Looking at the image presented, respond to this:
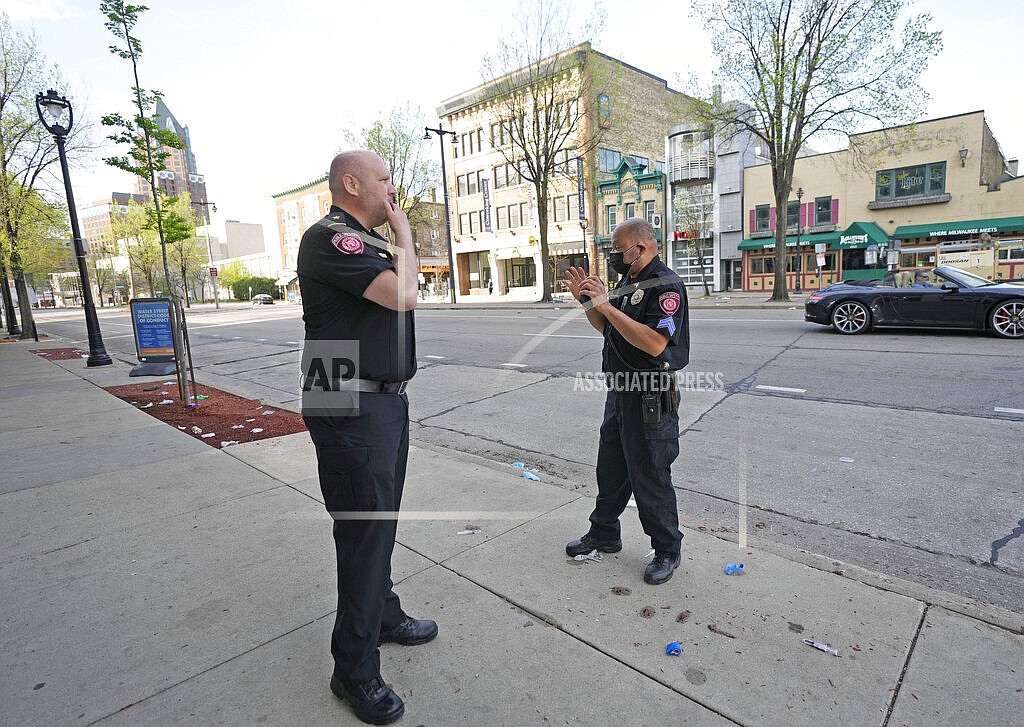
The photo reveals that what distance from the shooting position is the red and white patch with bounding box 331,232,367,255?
205cm

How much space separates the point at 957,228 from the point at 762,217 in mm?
9100

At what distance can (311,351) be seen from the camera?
223 centimetres

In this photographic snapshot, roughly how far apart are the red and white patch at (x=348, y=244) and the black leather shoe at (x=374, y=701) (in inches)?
64.2

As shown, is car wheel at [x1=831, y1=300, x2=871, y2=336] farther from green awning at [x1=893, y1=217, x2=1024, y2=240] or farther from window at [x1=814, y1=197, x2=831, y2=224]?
window at [x1=814, y1=197, x2=831, y2=224]

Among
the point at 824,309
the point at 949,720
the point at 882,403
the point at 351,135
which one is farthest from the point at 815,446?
the point at 351,135

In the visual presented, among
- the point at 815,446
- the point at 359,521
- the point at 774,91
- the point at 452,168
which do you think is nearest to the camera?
the point at 359,521

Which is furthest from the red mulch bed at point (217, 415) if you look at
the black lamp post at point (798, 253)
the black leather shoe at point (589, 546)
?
the black lamp post at point (798, 253)

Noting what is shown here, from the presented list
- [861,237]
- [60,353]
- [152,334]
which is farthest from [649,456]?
[861,237]

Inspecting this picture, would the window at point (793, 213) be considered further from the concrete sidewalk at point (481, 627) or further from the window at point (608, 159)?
the concrete sidewalk at point (481, 627)

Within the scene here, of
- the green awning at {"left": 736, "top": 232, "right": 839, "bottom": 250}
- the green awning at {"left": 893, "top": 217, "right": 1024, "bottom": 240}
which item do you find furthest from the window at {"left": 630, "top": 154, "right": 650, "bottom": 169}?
the green awning at {"left": 893, "top": 217, "right": 1024, "bottom": 240}

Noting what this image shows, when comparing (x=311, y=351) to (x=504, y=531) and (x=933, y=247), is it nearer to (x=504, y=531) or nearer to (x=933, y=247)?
(x=504, y=531)

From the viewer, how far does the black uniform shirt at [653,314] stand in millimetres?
2857

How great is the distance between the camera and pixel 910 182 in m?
28.5

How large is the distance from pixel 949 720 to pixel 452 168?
4890 centimetres
